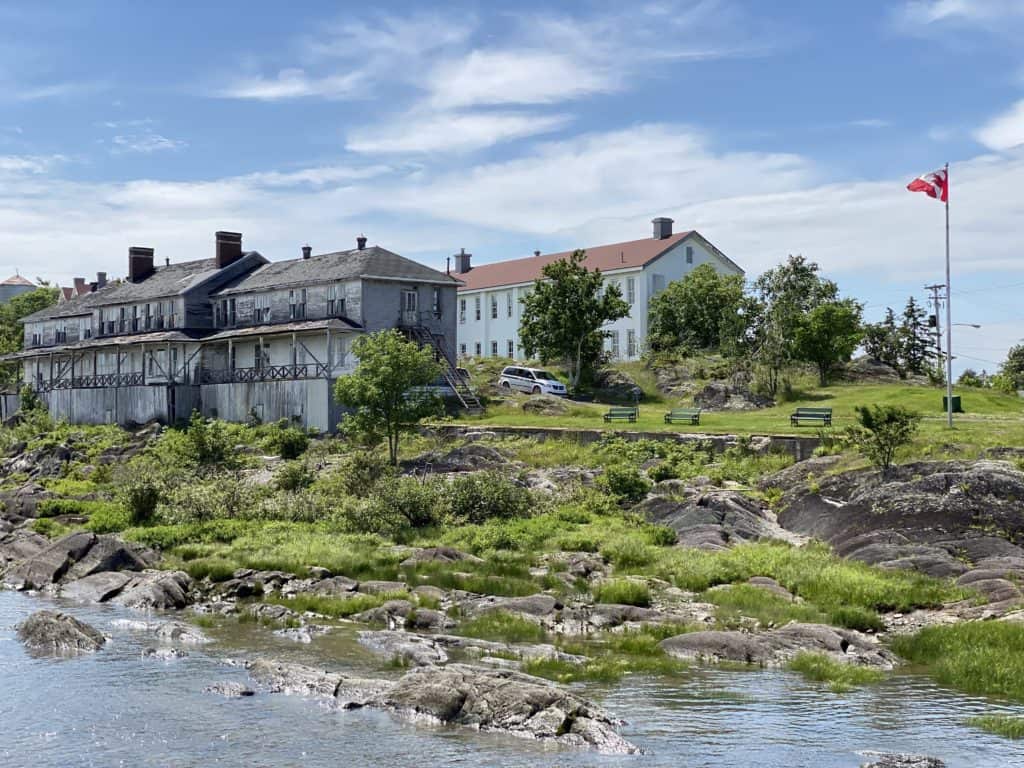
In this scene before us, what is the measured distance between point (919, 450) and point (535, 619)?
16.4m

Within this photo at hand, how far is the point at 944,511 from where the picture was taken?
27875 mm

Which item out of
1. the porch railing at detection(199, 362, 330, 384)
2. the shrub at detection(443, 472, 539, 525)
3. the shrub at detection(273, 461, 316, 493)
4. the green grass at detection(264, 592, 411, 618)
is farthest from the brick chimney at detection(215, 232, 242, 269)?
the green grass at detection(264, 592, 411, 618)

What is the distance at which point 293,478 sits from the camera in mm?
42000

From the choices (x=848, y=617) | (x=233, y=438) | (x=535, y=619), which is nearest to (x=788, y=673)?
(x=848, y=617)

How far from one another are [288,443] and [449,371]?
1221cm

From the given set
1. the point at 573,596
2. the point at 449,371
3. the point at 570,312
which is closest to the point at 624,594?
the point at 573,596

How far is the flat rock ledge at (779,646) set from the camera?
19.7m

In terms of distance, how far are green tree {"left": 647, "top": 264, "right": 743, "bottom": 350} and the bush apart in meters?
29.5

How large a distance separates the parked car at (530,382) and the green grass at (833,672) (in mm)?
43639

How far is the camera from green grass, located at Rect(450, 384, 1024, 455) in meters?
36.8

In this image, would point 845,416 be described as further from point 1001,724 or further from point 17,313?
point 17,313

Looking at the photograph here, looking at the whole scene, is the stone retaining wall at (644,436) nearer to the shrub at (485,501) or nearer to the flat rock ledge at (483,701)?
the shrub at (485,501)

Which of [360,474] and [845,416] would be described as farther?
[845,416]

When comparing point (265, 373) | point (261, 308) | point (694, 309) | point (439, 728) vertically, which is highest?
point (694, 309)
